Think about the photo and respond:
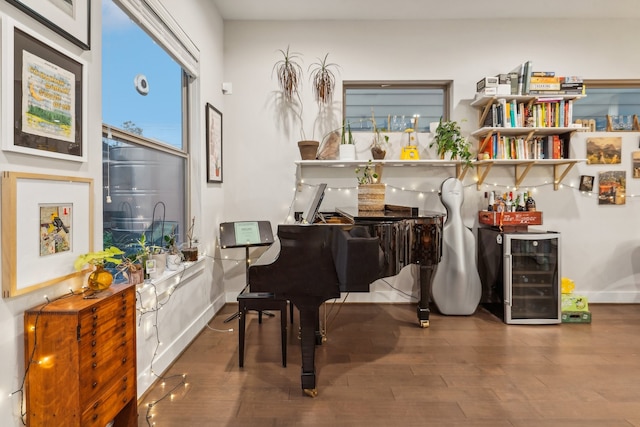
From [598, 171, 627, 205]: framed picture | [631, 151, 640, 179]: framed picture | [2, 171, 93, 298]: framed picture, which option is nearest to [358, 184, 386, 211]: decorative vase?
[2, 171, 93, 298]: framed picture

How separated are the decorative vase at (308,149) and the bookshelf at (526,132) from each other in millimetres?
1614

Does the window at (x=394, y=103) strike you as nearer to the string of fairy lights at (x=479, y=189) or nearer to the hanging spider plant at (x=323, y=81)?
the hanging spider plant at (x=323, y=81)

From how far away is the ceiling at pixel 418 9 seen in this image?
352cm

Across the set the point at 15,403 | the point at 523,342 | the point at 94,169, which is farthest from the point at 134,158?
the point at 523,342

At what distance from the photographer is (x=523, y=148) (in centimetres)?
363

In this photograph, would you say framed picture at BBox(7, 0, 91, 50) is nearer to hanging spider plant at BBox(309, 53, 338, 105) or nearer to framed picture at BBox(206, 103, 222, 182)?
framed picture at BBox(206, 103, 222, 182)

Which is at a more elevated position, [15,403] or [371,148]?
[371,148]

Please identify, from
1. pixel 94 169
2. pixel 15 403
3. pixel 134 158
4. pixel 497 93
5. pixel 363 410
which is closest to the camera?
pixel 15 403

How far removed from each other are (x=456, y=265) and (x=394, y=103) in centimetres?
185

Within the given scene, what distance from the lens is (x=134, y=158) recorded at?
7.65 ft

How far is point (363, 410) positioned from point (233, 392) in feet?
2.53

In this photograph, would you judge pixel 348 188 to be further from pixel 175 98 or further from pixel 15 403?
pixel 15 403

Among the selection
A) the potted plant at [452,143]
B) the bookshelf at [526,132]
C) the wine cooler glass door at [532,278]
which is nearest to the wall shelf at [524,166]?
the bookshelf at [526,132]

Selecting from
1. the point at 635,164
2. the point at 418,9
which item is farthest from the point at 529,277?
the point at 418,9
